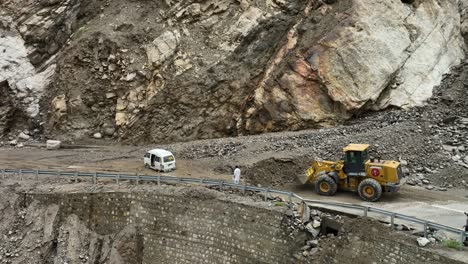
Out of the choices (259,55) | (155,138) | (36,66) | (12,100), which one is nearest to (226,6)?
(259,55)

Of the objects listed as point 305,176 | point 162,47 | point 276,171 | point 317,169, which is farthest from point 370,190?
point 162,47

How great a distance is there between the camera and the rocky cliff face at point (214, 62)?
20.5 metres

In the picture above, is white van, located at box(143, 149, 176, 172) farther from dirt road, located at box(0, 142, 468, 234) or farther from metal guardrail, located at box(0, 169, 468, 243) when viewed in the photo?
metal guardrail, located at box(0, 169, 468, 243)

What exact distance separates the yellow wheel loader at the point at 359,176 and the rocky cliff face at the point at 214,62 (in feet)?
20.3

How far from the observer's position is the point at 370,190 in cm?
1354

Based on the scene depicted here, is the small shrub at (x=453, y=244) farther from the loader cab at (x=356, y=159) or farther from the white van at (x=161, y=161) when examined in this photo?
the white van at (x=161, y=161)

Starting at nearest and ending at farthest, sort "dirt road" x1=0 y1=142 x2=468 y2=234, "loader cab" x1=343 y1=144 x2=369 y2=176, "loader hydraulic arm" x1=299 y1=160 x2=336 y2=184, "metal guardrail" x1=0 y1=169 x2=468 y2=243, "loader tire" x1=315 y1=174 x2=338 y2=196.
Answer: "metal guardrail" x1=0 y1=169 x2=468 y2=243
"dirt road" x1=0 y1=142 x2=468 y2=234
"loader cab" x1=343 y1=144 x2=369 y2=176
"loader tire" x1=315 y1=174 x2=338 y2=196
"loader hydraulic arm" x1=299 y1=160 x2=336 y2=184

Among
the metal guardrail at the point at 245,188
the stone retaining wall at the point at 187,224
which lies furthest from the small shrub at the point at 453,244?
the stone retaining wall at the point at 187,224

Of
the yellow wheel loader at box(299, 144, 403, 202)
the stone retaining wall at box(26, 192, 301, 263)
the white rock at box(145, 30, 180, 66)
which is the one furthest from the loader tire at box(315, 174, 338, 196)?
the white rock at box(145, 30, 180, 66)

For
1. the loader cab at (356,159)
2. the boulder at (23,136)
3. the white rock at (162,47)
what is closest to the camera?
the loader cab at (356,159)

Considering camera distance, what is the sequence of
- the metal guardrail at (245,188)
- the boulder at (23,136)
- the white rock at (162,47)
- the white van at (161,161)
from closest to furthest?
the metal guardrail at (245,188) → the white van at (161,161) → the white rock at (162,47) → the boulder at (23,136)

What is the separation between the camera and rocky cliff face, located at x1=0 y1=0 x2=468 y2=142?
20.5m

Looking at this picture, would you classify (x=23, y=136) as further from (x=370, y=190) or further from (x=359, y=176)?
(x=370, y=190)

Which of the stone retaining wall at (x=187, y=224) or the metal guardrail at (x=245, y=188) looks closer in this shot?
the metal guardrail at (x=245, y=188)
